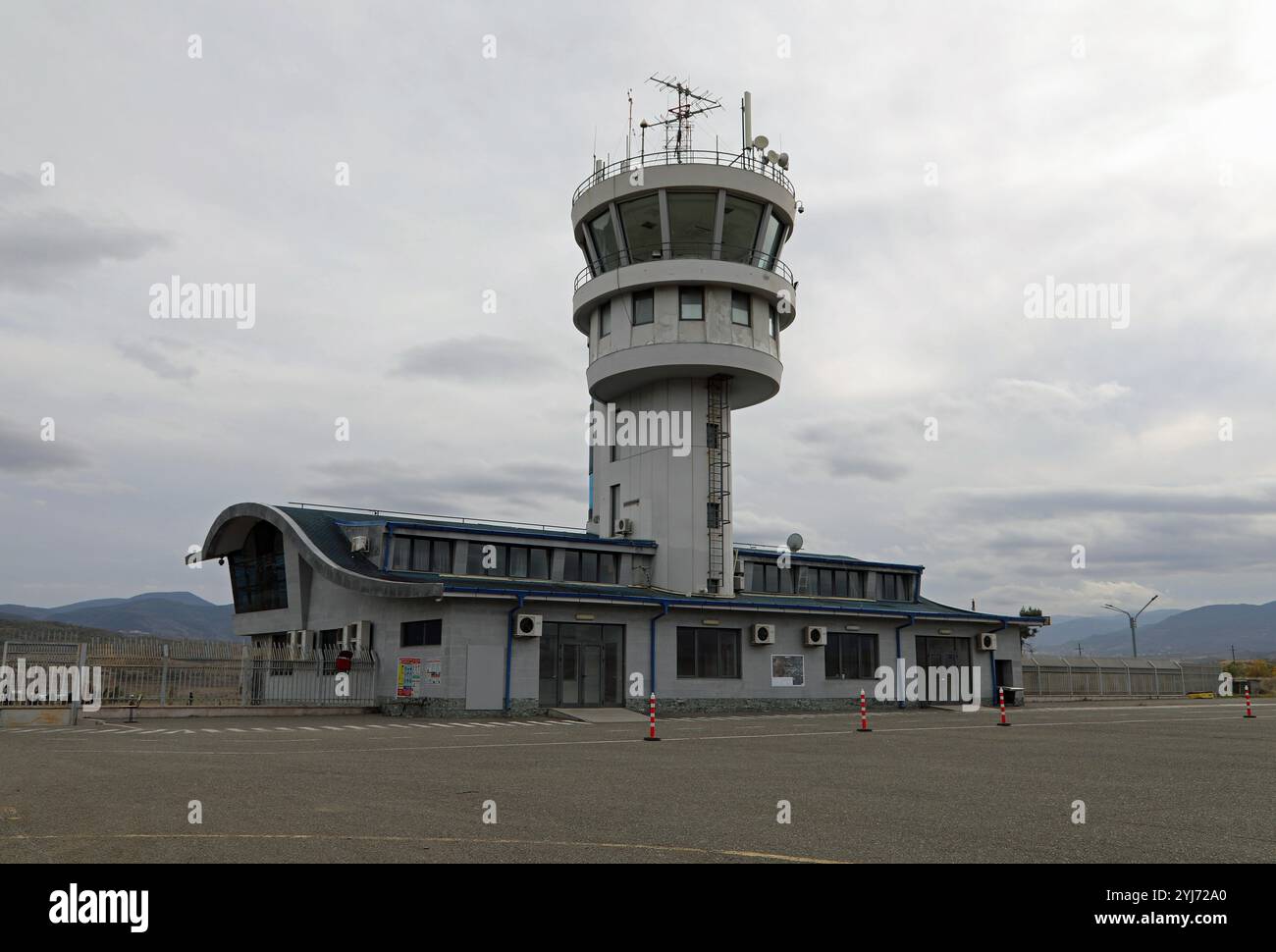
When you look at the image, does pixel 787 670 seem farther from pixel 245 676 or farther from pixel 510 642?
pixel 245 676

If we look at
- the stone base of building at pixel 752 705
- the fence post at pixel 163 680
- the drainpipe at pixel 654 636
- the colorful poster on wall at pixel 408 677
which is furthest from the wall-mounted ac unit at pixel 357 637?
the drainpipe at pixel 654 636

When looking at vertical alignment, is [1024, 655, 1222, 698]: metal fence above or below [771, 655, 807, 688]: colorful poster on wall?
below

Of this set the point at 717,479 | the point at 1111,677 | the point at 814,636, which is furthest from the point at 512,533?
the point at 1111,677

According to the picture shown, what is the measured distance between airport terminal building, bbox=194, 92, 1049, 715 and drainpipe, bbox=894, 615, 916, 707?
5.0 inches

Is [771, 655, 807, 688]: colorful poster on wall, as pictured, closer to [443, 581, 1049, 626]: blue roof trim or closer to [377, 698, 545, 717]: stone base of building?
[443, 581, 1049, 626]: blue roof trim

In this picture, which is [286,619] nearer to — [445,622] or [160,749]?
[445,622]

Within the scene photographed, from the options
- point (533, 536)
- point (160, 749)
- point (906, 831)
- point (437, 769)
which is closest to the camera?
point (906, 831)

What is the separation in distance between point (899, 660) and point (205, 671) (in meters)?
27.0

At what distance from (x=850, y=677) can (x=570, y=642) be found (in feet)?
43.3

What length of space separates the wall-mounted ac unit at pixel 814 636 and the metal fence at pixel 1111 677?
80.5 feet

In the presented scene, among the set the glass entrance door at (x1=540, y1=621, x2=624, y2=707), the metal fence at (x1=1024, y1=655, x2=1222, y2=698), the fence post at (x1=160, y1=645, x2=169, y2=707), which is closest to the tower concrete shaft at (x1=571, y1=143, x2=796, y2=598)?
the glass entrance door at (x1=540, y1=621, x2=624, y2=707)

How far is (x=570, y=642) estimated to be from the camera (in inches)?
1346

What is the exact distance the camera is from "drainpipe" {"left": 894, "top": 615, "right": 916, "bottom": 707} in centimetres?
4216
